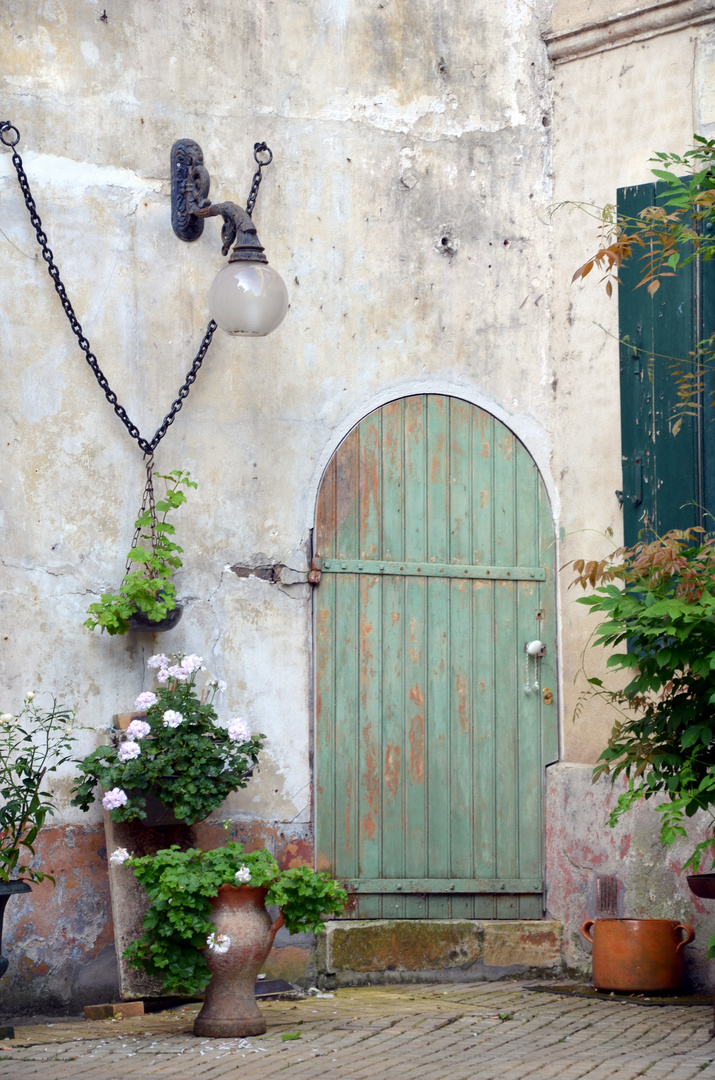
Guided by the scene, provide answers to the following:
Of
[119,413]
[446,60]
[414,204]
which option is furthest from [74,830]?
[446,60]

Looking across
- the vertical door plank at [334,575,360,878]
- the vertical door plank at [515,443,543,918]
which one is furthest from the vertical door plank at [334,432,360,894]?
the vertical door plank at [515,443,543,918]

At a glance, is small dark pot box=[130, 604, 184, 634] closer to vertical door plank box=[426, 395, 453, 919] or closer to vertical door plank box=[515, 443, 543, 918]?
vertical door plank box=[426, 395, 453, 919]

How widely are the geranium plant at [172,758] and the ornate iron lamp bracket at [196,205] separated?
179 centimetres

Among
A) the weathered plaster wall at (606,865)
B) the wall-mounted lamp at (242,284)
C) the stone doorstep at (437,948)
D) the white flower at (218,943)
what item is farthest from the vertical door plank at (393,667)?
the white flower at (218,943)

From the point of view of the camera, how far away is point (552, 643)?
639 cm

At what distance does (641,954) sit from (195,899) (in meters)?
2.08

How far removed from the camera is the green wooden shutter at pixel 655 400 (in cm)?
601

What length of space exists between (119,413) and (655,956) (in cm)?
330

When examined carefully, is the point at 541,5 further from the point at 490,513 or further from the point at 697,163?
the point at 490,513

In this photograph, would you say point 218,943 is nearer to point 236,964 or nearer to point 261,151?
point 236,964

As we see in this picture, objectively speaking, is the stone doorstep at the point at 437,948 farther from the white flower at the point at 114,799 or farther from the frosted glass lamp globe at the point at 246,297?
the frosted glass lamp globe at the point at 246,297

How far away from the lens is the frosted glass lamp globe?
529cm

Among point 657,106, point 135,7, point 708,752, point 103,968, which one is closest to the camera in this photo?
point 708,752

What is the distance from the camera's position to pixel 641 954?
5598 mm
